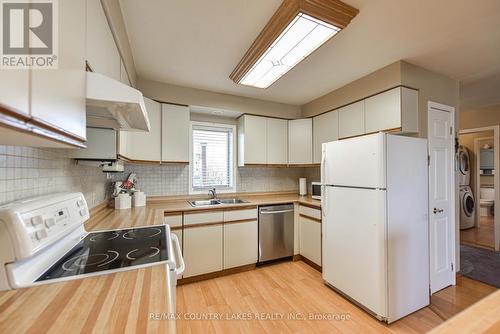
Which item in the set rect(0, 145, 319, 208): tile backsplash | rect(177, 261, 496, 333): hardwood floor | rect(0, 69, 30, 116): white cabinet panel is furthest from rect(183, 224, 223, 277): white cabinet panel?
rect(0, 69, 30, 116): white cabinet panel

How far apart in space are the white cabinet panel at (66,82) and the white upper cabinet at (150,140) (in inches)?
63.4

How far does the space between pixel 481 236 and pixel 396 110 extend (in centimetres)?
387

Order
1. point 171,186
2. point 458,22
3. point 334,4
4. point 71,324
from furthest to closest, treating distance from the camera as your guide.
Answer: point 171,186, point 458,22, point 334,4, point 71,324

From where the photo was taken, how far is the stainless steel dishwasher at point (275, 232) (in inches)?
105

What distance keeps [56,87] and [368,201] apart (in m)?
2.06

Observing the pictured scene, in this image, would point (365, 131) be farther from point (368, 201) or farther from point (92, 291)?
point (92, 291)

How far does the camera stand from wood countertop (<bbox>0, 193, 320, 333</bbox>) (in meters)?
0.52

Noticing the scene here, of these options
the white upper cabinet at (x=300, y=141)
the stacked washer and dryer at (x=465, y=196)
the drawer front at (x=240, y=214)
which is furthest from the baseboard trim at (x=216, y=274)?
the stacked washer and dryer at (x=465, y=196)

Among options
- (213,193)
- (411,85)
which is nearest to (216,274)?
(213,193)

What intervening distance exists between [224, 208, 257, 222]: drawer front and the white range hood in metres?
1.49

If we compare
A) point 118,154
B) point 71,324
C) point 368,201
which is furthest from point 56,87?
point 368,201

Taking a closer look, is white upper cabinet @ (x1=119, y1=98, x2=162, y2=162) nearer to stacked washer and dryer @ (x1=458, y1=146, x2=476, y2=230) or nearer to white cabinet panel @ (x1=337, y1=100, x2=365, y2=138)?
white cabinet panel @ (x1=337, y1=100, x2=365, y2=138)

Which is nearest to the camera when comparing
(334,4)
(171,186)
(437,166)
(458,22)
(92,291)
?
(92,291)

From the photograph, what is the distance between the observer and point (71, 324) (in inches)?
20.6
